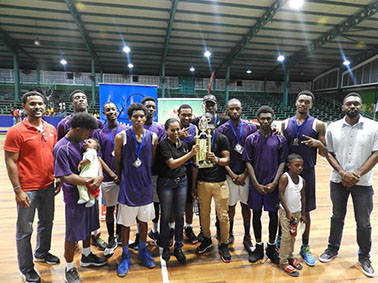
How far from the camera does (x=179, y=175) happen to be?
8.13ft

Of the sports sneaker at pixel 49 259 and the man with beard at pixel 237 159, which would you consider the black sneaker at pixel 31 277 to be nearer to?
the sports sneaker at pixel 49 259

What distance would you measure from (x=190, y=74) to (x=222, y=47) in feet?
18.4

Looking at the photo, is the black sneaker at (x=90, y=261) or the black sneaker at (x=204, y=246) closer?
the black sneaker at (x=90, y=261)

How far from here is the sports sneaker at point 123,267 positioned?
2378mm

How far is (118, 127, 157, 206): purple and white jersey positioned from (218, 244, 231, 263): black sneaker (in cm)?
103

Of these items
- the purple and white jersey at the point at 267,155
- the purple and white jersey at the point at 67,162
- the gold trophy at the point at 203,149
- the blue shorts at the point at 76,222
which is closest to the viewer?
the purple and white jersey at the point at 67,162

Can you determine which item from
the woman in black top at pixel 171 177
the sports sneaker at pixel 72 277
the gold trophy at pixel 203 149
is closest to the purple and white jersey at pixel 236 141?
the gold trophy at pixel 203 149

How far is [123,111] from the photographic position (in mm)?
3883

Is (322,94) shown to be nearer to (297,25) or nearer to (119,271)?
(297,25)

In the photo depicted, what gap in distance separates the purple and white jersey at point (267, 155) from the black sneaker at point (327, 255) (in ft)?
3.65

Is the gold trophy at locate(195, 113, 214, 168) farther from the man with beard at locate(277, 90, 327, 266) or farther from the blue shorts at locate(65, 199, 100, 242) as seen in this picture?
the blue shorts at locate(65, 199, 100, 242)

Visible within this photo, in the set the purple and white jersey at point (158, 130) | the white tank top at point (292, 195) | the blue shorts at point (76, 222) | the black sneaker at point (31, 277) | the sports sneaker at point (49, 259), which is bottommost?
the sports sneaker at point (49, 259)

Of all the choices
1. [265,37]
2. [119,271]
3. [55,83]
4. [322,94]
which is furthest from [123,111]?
[322,94]

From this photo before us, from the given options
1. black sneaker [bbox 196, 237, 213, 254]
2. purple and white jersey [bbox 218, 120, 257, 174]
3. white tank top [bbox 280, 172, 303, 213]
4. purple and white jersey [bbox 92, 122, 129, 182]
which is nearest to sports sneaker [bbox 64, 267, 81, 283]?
purple and white jersey [bbox 92, 122, 129, 182]
